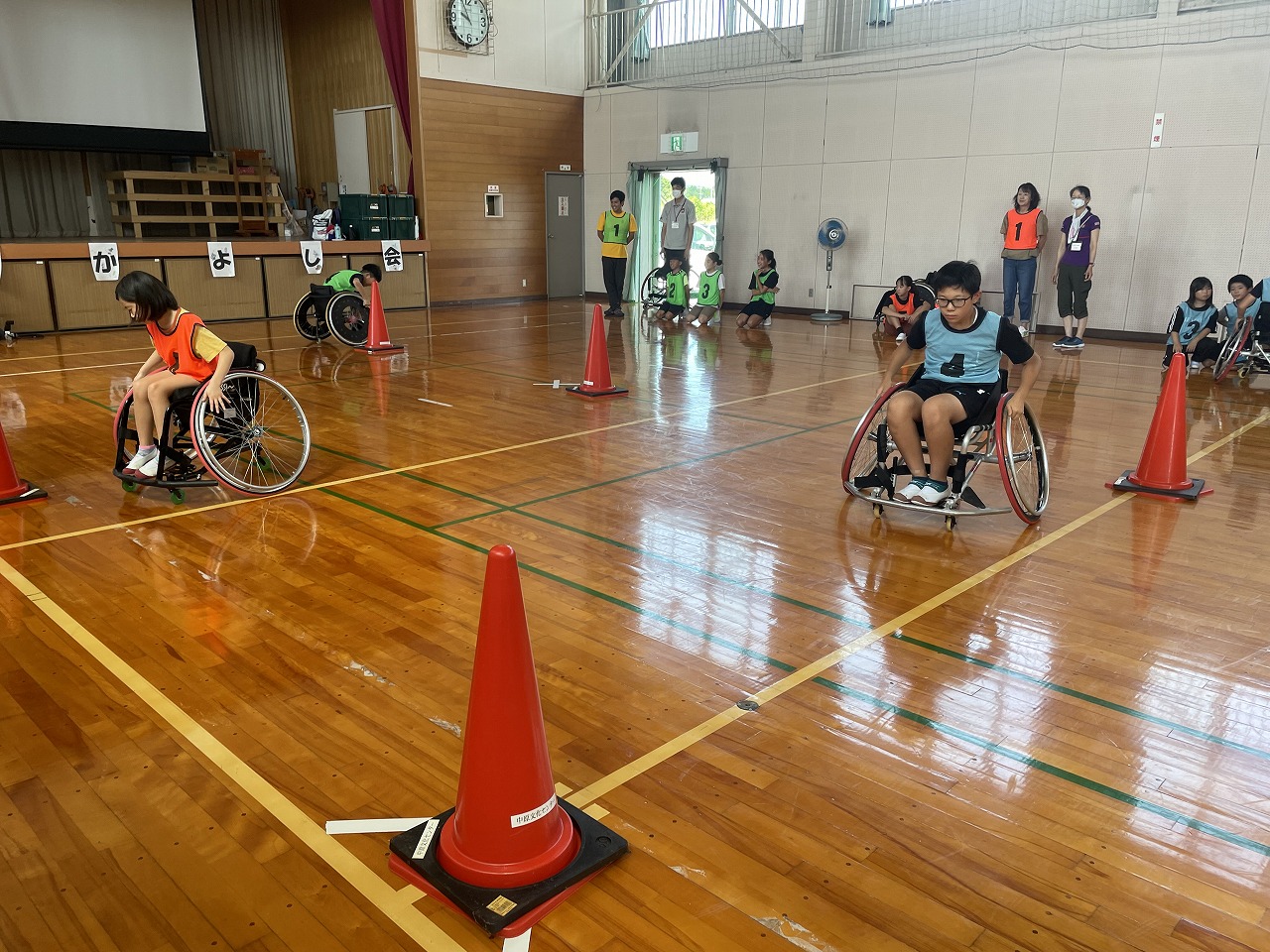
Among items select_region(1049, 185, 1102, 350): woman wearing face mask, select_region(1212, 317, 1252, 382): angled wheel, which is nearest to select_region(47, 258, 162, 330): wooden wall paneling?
select_region(1049, 185, 1102, 350): woman wearing face mask

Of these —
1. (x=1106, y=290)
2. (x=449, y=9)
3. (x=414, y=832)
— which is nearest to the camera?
(x=414, y=832)

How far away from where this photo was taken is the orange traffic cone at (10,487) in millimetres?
3881

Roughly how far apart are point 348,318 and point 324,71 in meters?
7.70

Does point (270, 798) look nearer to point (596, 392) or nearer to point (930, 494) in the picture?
point (930, 494)

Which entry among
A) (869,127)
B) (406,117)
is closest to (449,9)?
(406,117)

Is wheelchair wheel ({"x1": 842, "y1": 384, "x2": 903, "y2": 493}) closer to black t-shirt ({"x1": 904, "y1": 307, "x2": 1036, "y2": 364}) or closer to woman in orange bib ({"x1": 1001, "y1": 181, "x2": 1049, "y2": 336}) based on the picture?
black t-shirt ({"x1": 904, "y1": 307, "x2": 1036, "y2": 364})

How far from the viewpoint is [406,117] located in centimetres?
1202

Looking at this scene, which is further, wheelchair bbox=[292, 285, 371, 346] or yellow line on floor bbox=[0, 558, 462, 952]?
wheelchair bbox=[292, 285, 371, 346]

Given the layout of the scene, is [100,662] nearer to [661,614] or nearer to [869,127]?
[661,614]

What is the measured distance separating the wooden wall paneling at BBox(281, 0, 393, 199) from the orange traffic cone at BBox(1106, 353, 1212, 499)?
37.7 feet

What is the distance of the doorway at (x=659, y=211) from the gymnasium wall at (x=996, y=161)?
0.31 metres

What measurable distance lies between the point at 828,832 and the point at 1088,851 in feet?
1.64

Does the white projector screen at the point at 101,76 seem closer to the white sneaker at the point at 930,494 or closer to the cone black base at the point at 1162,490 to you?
the white sneaker at the point at 930,494

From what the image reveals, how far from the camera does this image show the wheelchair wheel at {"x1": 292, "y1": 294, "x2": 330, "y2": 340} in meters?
8.38
